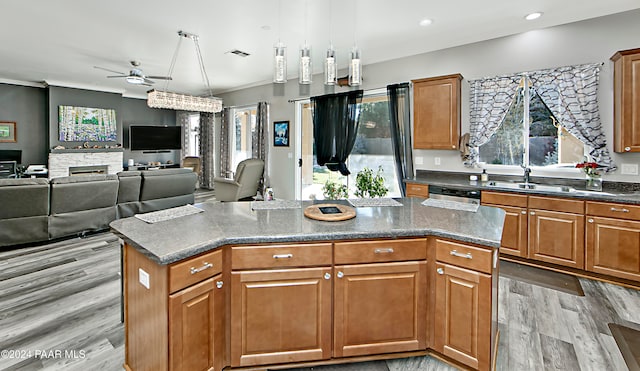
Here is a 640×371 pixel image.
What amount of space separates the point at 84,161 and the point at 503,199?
29.9ft

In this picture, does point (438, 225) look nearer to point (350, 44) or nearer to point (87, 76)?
point (350, 44)

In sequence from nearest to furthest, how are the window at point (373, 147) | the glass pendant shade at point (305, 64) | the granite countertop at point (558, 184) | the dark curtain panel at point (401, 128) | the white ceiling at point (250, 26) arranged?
the glass pendant shade at point (305, 64)
the granite countertop at point (558, 184)
the white ceiling at point (250, 26)
the dark curtain panel at point (401, 128)
the window at point (373, 147)

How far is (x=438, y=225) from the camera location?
6.43 ft

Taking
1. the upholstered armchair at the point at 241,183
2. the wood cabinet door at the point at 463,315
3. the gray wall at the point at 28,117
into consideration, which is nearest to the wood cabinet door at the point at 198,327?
the wood cabinet door at the point at 463,315

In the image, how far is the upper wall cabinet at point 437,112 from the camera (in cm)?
432

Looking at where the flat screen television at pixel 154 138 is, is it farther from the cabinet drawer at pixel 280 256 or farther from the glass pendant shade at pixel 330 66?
the cabinet drawer at pixel 280 256

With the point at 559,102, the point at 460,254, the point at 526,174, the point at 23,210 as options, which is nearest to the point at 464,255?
the point at 460,254

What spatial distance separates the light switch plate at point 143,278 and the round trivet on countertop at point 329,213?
3.25ft

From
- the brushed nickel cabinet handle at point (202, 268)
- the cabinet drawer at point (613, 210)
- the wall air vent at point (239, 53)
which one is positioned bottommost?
the brushed nickel cabinet handle at point (202, 268)

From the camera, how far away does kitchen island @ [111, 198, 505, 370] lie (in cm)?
167

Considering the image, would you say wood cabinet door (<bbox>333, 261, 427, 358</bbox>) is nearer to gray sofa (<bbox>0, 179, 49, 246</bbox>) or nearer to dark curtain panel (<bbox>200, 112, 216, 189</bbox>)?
gray sofa (<bbox>0, 179, 49, 246</bbox>)

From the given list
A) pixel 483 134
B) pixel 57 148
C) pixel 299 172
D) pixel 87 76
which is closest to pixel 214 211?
pixel 483 134

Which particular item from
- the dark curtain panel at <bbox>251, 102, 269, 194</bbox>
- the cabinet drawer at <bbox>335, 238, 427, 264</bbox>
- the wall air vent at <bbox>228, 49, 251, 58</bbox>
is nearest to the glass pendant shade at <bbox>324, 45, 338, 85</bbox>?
the cabinet drawer at <bbox>335, 238, 427, 264</bbox>

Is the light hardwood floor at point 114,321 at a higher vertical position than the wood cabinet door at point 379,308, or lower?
lower
